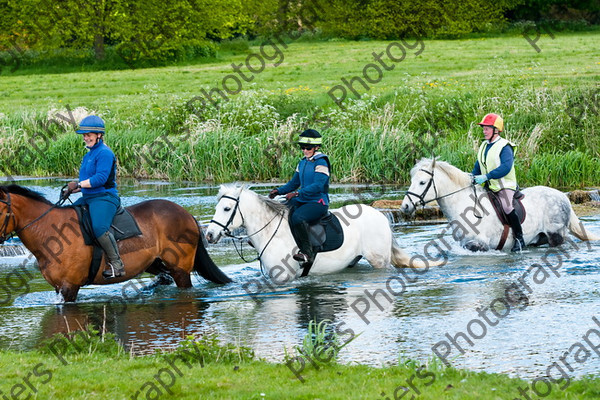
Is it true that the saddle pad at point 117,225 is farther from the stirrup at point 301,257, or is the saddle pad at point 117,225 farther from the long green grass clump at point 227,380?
the long green grass clump at point 227,380

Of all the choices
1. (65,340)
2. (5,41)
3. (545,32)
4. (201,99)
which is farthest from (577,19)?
(65,340)

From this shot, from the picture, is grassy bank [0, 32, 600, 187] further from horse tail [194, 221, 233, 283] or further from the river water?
horse tail [194, 221, 233, 283]

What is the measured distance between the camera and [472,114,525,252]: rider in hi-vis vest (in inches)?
535

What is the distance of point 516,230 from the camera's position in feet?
45.9

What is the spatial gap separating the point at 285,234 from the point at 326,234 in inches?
22.7

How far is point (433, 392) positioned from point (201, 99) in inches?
921

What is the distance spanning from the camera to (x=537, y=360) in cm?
823

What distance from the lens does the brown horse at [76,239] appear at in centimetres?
1084

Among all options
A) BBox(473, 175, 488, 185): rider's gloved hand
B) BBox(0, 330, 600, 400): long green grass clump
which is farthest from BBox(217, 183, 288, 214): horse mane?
BBox(0, 330, 600, 400): long green grass clump

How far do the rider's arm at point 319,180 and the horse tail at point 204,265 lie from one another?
62.7 inches

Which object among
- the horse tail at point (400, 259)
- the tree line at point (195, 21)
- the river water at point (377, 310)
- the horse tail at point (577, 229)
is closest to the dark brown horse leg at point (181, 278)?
the river water at point (377, 310)

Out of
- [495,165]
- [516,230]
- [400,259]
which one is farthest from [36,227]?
[516,230]

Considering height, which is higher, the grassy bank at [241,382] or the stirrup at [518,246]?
the grassy bank at [241,382]

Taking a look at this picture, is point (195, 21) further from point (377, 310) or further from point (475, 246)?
point (377, 310)
